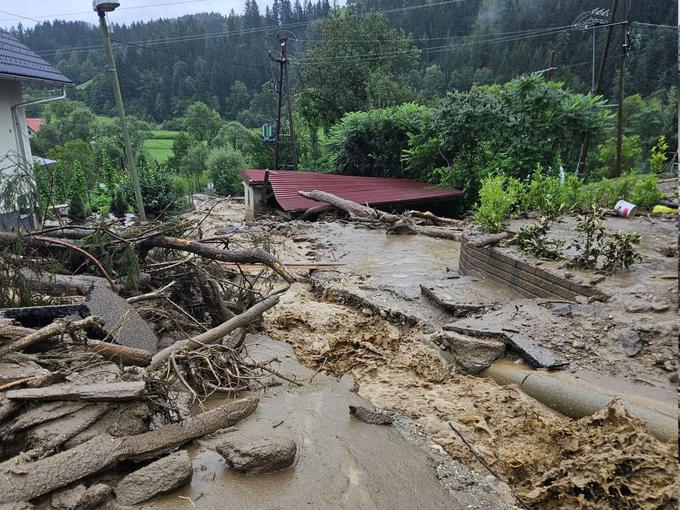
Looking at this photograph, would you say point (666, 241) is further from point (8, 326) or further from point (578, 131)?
point (578, 131)

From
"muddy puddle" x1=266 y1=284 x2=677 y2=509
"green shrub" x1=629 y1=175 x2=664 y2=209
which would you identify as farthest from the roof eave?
"green shrub" x1=629 y1=175 x2=664 y2=209

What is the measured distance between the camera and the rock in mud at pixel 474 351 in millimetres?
4678

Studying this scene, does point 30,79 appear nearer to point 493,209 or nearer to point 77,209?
point 77,209

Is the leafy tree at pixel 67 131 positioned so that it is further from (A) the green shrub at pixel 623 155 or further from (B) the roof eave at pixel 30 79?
(A) the green shrub at pixel 623 155

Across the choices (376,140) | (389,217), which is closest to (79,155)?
(376,140)

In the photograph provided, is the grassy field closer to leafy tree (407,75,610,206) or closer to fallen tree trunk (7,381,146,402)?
leafy tree (407,75,610,206)

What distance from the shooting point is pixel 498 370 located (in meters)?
4.53

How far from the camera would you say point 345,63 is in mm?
30297

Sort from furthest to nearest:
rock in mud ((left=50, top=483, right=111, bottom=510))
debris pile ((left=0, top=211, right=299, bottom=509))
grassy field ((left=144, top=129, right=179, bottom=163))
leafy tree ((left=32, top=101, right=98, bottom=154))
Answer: grassy field ((left=144, top=129, right=179, bottom=163)), leafy tree ((left=32, top=101, right=98, bottom=154)), debris pile ((left=0, top=211, right=299, bottom=509)), rock in mud ((left=50, top=483, right=111, bottom=510))

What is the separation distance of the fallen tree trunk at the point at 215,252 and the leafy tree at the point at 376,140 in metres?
15.1

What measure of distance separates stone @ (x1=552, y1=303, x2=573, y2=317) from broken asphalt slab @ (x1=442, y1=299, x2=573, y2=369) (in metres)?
0.06

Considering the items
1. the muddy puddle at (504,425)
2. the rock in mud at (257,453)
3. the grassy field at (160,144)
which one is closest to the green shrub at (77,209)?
the muddy puddle at (504,425)

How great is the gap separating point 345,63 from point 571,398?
1169 inches

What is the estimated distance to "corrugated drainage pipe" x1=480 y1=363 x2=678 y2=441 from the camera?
3.25 metres
